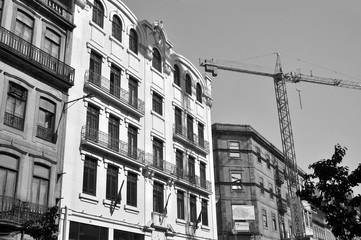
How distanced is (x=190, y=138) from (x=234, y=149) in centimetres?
1988

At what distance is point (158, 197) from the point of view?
3256 cm

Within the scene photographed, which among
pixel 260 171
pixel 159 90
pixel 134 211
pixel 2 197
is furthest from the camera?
pixel 260 171

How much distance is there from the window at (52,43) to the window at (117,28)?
6.48 meters

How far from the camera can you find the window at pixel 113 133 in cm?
2831

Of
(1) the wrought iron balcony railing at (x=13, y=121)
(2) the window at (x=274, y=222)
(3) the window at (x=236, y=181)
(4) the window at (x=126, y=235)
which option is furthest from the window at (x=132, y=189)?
(2) the window at (x=274, y=222)

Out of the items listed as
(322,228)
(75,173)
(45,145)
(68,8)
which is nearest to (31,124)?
(45,145)

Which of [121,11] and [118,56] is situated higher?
[121,11]

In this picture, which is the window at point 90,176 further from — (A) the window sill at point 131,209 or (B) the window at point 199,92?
(B) the window at point 199,92

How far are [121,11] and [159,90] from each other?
692cm

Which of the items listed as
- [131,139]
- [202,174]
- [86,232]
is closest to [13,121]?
[86,232]

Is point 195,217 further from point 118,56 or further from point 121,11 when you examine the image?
point 121,11

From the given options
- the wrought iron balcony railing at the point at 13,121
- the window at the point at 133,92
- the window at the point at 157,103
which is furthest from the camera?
the window at the point at 157,103

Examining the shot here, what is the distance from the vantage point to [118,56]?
31328 millimetres

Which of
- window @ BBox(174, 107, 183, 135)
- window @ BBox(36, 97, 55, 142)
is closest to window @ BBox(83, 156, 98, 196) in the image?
window @ BBox(36, 97, 55, 142)
